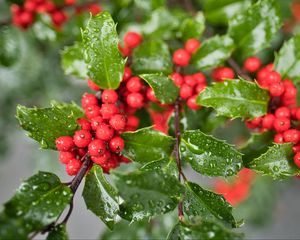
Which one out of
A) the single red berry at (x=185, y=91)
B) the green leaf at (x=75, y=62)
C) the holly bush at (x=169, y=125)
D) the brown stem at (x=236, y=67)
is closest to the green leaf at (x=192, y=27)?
the holly bush at (x=169, y=125)

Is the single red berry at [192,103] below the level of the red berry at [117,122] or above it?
below

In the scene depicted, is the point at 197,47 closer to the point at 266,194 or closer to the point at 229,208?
the point at 229,208

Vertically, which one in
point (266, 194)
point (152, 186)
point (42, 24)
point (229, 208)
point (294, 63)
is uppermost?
point (42, 24)

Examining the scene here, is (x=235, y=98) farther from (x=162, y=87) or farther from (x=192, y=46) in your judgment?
(x=192, y=46)

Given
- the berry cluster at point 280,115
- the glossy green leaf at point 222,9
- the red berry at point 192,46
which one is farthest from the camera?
the glossy green leaf at point 222,9

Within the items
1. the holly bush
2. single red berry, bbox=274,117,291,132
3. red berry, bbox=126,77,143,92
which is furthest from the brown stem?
red berry, bbox=126,77,143,92

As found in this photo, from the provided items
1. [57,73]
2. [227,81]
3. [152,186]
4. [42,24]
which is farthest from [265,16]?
[57,73]

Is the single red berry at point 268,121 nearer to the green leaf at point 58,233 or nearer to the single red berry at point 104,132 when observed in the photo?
the single red berry at point 104,132

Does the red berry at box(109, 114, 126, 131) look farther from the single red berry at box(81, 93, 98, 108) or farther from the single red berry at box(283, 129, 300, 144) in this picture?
the single red berry at box(283, 129, 300, 144)
